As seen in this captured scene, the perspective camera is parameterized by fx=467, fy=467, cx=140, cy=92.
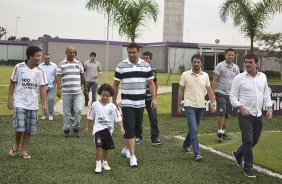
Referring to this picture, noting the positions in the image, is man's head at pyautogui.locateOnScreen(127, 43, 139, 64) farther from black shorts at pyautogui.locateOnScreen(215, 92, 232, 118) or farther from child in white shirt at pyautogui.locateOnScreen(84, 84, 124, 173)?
black shorts at pyautogui.locateOnScreen(215, 92, 232, 118)

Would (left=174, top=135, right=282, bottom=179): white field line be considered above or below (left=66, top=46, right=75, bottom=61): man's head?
below

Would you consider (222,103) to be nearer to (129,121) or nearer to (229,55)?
(229,55)

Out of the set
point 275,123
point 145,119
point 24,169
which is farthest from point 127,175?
point 275,123

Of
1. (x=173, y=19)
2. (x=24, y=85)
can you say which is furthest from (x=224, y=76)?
(x=173, y=19)

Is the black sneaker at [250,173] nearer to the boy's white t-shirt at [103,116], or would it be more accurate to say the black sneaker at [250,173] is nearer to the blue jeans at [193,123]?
the blue jeans at [193,123]

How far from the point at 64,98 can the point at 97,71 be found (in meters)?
5.54

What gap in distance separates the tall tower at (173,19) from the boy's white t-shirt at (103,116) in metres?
54.8

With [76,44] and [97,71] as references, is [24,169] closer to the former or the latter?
[97,71]

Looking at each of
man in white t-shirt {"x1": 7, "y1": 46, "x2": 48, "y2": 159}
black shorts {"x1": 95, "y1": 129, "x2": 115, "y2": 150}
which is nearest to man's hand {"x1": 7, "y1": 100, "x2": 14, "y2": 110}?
man in white t-shirt {"x1": 7, "y1": 46, "x2": 48, "y2": 159}

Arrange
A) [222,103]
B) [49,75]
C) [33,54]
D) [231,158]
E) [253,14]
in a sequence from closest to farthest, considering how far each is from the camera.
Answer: [33,54] → [231,158] → [222,103] → [49,75] → [253,14]

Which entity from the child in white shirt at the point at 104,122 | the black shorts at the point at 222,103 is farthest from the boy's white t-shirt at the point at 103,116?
the black shorts at the point at 222,103

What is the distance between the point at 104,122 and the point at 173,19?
55.2 metres

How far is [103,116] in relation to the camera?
691 centimetres

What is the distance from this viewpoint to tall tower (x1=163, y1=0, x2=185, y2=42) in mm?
60688
